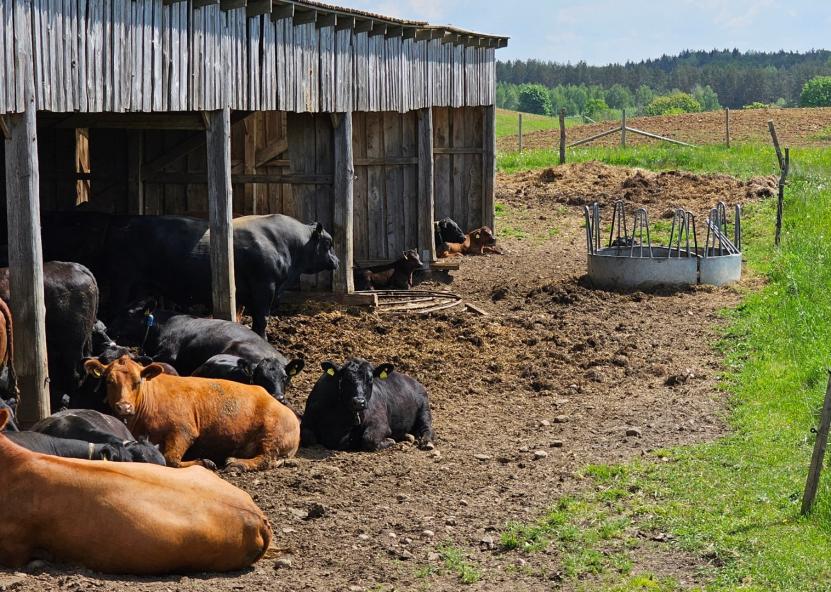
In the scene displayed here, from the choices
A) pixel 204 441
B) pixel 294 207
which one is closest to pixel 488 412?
pixel 204 441

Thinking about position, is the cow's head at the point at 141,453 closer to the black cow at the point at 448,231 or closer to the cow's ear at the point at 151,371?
the cow's ear at the point at 151,371

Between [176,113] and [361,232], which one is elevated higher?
[176,113]

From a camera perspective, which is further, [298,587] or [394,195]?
[394,195]

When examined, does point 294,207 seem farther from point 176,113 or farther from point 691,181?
point 691,181

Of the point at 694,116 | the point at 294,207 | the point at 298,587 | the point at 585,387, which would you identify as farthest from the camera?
the point at 694,116

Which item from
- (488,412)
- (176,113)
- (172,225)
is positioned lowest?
(488,412)

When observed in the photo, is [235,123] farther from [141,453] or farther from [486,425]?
[141,453]

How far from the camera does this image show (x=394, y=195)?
22609 millimetres

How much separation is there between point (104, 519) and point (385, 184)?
1511 centimetres

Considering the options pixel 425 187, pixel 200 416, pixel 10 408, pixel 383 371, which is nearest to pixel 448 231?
pixel 425 187

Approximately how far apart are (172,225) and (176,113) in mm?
1428

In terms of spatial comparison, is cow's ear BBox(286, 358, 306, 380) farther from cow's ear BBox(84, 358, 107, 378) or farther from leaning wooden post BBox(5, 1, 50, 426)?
leaning wooden post BBox(5, 1, 50, 426)

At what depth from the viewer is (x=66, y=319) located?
1241cm

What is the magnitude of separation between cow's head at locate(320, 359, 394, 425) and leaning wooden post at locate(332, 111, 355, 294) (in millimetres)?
7282
